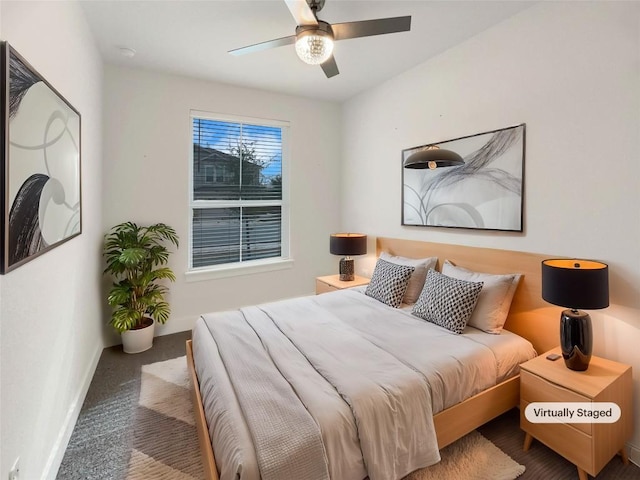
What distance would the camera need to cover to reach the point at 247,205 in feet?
13.1

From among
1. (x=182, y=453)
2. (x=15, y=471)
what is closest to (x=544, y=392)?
(x=182, y=453)

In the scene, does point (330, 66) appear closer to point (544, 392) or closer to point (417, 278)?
point (417, 278)

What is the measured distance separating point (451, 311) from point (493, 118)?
1.57m

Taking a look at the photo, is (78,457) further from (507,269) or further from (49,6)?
(507,269)

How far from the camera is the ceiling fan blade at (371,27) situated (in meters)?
1.69

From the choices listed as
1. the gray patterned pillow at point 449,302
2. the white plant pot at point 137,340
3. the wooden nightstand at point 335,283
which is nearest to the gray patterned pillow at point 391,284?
the gray patterned pillow at point 449,302

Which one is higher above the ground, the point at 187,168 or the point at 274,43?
the point at 274,43

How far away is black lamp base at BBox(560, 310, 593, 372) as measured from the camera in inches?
69.5

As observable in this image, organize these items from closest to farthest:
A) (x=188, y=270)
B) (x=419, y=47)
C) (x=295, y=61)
Answer: (x=419, y=47)
(x=295, y=61)
(x=188, y=270)

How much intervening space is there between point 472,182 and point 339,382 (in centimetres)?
202

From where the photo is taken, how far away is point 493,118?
2.52m

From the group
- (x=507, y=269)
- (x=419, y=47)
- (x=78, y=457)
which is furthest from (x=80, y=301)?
(x=419, y=47)

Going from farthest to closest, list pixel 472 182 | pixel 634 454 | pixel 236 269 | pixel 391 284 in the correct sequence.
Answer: pixel 236 269, pixel 391 284, pixel 472 182, pixel 634 454

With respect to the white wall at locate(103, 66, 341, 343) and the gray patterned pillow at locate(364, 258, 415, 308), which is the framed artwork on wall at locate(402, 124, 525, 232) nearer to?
the gray patterned pillow at locate(364, 258, 415, 308)
